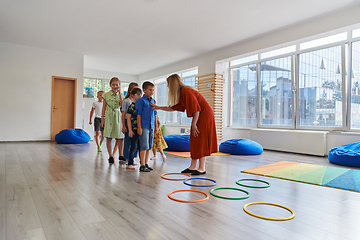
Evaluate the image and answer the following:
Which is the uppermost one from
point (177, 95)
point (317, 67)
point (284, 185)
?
point (317, 67)

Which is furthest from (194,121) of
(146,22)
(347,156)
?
(146,22)

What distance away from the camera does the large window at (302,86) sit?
4.98 m

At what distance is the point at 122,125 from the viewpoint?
371 centimetres

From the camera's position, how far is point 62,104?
793 cm

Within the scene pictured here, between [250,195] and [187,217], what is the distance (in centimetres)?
81

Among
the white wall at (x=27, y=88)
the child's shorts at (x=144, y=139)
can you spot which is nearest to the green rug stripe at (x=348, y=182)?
the child's shorts at (x=144, y=139)

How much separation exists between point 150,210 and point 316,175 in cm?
239

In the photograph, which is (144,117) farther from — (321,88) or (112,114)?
(321,88)

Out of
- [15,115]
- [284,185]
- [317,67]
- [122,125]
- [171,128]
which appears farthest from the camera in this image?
[171,128]

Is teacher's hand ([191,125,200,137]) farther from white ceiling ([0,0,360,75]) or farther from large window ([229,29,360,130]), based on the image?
large window ([229,29,360,130])

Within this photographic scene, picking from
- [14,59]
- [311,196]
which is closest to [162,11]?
[311,196]

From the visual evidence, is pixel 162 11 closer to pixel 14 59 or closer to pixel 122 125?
pixel 122 125

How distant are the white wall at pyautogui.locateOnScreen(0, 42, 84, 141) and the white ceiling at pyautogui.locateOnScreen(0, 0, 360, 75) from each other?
0.40 m

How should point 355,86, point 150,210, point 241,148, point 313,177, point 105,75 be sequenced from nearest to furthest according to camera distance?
point 150,210, point 313,177, point 355,86, point 241,148, point 105,75
